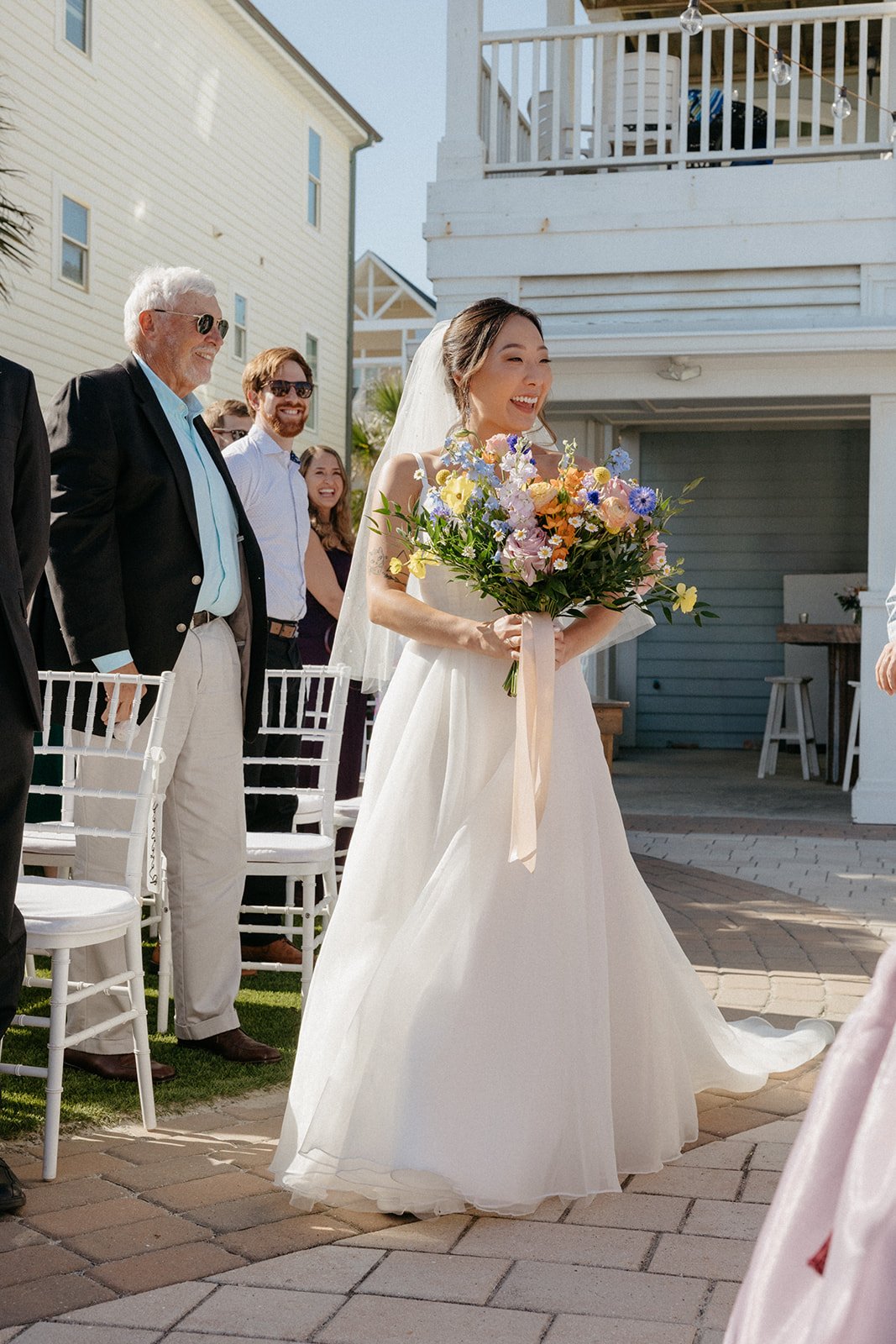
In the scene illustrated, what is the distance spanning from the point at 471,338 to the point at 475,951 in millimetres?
1482

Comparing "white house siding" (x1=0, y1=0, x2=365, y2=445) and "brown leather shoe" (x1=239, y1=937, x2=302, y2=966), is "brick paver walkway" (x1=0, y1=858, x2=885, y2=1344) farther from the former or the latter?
"white house siding" (x1=0, y1=0, x2=365, y2=445)

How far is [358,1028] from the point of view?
311 cm

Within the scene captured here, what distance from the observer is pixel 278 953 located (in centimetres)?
530

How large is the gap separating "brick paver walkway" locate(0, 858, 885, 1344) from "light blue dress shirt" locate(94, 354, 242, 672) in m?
1.38

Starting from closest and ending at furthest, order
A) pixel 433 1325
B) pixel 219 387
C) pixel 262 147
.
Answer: pixel 433 1325 → pixel 219 387 → pixel 262 147

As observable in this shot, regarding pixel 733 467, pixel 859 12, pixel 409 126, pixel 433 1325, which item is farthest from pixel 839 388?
pixel 409 126

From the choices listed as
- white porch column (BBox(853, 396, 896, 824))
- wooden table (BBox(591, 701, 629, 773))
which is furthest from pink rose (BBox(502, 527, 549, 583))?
white porch column (BBox(853, 396, 896, 824))

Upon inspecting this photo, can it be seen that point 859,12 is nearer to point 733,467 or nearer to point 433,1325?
point 733,467

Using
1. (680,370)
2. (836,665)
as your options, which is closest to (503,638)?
(680,370)

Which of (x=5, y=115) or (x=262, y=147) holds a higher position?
(x=262, y=147)

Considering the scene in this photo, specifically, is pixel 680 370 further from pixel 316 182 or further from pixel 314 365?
pixel 316 182

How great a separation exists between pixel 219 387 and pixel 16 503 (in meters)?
13.5

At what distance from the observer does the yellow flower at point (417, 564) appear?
11.0ft

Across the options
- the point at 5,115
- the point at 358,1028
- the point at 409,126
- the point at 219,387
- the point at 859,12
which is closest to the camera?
the point at 358,1028
